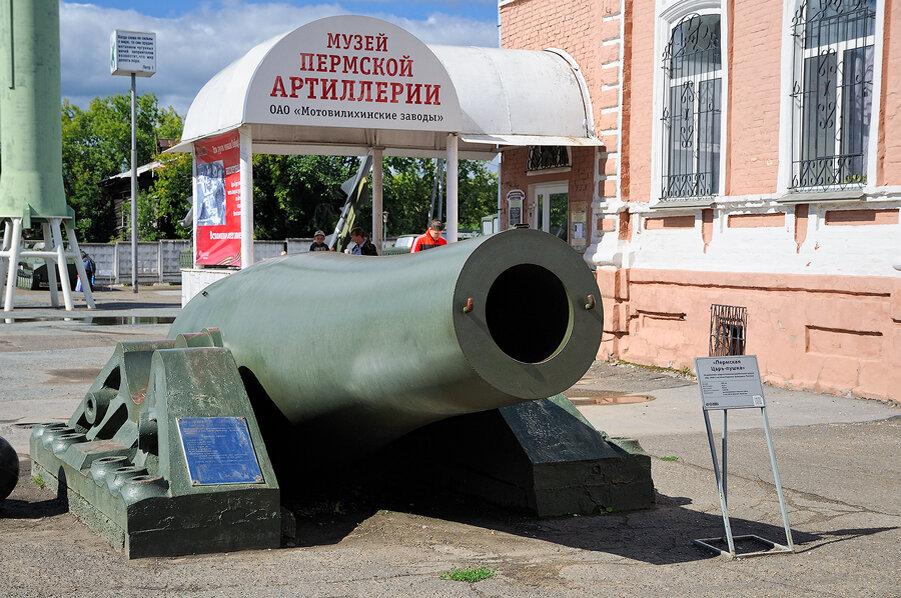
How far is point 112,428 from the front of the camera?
5898 mm

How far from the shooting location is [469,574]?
446 centimetres

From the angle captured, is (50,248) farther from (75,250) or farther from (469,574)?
(469,574)

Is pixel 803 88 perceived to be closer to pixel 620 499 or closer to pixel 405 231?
pixel 620 499

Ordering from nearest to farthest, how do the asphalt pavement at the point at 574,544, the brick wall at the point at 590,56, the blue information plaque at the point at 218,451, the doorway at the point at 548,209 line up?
the asphalt pavement at the point at 574,544 → the blue information plaque at the point at 218,451 → the brick wall at the point at 590,56 → the doorway at the point at 548,209

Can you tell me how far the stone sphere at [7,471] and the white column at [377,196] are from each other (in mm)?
11781

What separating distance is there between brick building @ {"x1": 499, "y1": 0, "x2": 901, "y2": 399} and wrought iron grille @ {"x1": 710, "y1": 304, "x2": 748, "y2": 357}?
0.02 m

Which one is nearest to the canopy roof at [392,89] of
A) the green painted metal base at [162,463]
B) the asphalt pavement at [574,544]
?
the asphalt pavement at [574,544]

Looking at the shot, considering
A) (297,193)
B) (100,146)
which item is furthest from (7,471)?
(100,146)

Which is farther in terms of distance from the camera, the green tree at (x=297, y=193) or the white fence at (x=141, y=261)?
the green tree at (x=297, y=193)

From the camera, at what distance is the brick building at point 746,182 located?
10508mm

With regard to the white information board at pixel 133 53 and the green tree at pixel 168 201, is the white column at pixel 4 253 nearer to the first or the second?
the white information board at pixel 133 53

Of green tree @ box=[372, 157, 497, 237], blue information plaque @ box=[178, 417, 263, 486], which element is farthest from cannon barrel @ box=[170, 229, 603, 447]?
green tree @ box=[372, 157, 497, 237]

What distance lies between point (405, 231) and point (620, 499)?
44.2m

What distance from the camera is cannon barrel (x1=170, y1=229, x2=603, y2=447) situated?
3.81 metres
